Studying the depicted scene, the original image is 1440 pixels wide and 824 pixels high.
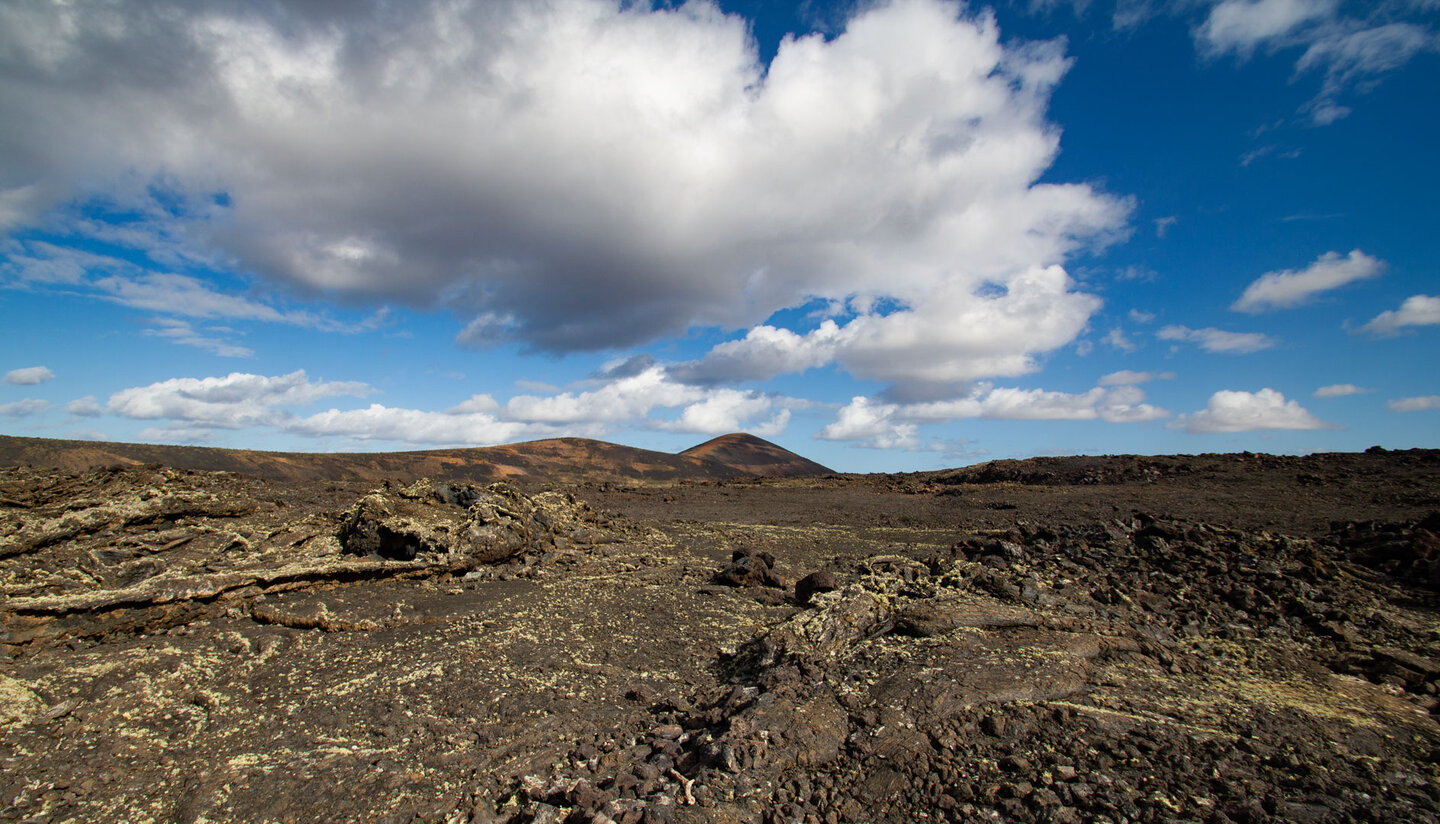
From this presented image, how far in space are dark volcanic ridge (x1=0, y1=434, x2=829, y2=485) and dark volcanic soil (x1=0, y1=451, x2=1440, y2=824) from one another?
13970 millimetres

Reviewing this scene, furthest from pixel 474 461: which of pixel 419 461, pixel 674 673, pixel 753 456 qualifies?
pixel 674 673

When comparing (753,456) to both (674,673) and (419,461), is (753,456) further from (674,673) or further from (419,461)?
(674,673)

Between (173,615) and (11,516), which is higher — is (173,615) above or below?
below

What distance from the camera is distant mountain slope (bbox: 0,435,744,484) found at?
20578mm

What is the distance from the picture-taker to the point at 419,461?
30.7 meters

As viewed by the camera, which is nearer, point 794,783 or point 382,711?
point 794,783

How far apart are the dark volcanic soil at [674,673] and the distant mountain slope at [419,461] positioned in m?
13.8

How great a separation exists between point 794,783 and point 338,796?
9.88 ft

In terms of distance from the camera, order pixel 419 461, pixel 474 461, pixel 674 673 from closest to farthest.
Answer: pixel 674 673
pixel 419 461
pixel 474 461

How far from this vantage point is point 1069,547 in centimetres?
1005

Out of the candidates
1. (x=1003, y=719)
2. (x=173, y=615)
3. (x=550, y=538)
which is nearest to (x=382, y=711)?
(x=173, y=615)

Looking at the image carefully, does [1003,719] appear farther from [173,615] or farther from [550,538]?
[550,538]

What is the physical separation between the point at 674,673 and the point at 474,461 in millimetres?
29622

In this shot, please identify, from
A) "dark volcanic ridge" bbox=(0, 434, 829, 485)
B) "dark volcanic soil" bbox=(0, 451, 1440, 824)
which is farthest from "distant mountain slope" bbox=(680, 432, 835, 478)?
"dark volcanic soil" bbox=(0, 451, 1440, 824)
